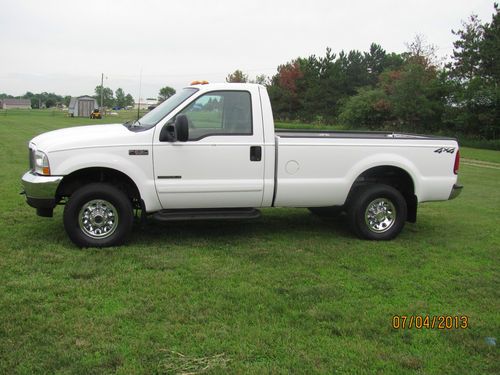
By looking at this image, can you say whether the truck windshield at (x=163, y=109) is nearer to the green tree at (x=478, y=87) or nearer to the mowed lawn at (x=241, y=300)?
the mowed lawn at (x=241, y=300)

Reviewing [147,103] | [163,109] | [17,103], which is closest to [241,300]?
[163,109]

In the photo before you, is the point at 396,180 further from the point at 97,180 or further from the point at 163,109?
the point at 97,180

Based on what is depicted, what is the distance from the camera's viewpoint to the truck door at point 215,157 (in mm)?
6094

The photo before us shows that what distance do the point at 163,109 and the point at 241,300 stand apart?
2.95 m

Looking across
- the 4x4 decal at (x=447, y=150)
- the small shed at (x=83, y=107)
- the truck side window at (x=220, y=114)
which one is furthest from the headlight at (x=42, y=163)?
the small shed at (x=83, y=107)

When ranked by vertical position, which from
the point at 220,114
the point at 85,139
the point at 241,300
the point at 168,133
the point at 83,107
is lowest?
the point at 241,300

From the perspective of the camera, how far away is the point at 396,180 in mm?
7266

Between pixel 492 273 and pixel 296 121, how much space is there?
198 ft

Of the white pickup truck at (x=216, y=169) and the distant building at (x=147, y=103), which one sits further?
the distant building at (x=147, y=103)

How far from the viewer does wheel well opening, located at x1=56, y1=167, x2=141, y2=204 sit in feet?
20.0

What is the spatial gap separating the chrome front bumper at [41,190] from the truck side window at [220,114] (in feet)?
5.35

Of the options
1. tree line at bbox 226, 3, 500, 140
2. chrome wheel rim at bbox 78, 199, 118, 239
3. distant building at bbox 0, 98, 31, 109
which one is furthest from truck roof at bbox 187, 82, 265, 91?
distant building at bbox 0, 98, 31, 109

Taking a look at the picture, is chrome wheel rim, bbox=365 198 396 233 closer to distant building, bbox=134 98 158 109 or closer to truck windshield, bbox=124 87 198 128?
truck windshield, bbox=124 87 198 128
